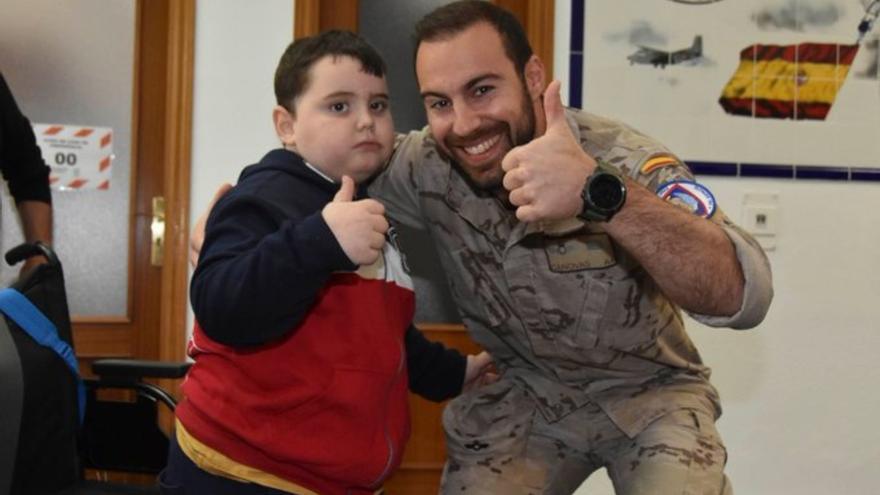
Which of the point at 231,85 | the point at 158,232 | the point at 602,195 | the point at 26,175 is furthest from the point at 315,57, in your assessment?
the point at 158,232

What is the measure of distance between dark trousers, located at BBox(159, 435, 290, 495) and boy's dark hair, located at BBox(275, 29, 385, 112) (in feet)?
2.04

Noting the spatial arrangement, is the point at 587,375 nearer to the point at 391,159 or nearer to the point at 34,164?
the point at 391,159

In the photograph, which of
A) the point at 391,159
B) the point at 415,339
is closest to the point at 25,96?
the point at 391,159

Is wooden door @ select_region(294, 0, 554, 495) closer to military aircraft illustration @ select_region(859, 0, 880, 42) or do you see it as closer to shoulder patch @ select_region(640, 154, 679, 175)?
military aircraft illustration @ select_region(859, 0, 880, 42)

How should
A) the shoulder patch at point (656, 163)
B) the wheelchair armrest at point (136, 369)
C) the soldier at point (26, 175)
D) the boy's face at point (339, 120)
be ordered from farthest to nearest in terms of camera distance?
the soldier at point (26, 175)
the wheelchair armrest at point (136, 369)
the shoulder patch at point (656, 163)
the boy's face at point (339, 120)

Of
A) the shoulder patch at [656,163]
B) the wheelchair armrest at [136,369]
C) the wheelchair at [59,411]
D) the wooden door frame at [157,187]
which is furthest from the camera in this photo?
the wooden door frame at [157,187]

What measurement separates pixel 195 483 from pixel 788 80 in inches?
94.2

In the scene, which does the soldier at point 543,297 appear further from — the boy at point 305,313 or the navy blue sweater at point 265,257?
the navy blue sweater at point 265,257

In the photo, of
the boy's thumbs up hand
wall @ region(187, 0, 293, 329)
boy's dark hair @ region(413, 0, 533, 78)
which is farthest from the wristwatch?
wall @ region(187, 0, 293, 329)

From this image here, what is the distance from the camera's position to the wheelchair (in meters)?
1.82

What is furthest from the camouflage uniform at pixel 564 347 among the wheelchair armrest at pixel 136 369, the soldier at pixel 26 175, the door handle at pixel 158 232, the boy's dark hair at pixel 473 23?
the door handle at pixel 158 232

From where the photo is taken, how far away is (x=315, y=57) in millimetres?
1586

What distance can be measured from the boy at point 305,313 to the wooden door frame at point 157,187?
4.70 feet

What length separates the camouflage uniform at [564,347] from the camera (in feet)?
5.72
